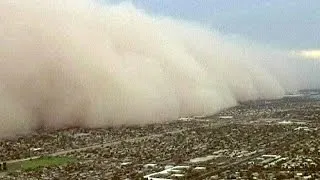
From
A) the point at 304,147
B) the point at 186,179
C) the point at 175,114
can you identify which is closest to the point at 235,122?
the point at 175,114

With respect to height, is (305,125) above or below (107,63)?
below

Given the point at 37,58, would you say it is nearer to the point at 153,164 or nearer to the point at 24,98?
the point at 24,98

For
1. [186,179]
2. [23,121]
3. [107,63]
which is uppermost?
[107,63]

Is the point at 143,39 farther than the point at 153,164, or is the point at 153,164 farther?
the point at 143,39

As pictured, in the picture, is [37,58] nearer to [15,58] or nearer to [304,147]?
[15,58]

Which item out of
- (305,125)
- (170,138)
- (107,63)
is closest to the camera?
(170,138)

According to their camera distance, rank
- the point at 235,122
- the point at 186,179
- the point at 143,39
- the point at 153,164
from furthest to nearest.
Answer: the point at 143,39, the point at 235,122, the point at 153,164, the point at 186,179

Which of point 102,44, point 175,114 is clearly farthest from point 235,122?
point 102,44
